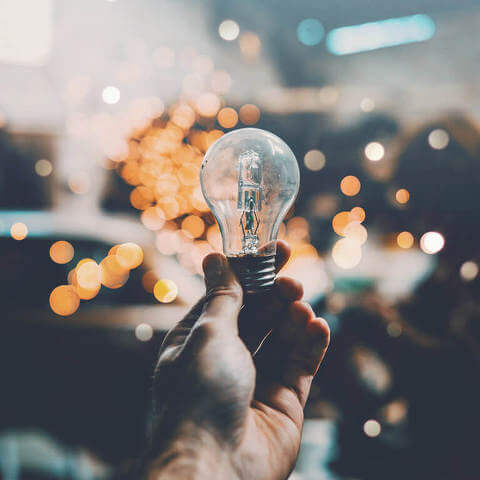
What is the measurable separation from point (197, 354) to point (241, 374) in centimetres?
7

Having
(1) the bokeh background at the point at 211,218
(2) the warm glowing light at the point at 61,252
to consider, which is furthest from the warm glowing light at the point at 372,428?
(2) the warm glowing light at the point at 61,252

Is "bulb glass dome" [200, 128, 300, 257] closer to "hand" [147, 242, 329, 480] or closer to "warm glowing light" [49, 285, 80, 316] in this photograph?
"hand" [147, 242, 329, 480]

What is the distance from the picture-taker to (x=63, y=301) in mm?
1642

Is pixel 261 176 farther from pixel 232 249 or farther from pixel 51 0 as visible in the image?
pixel 51 0

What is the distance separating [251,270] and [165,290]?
112 cm

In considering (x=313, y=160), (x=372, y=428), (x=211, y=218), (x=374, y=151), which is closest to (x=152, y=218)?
(x=211, y=218)

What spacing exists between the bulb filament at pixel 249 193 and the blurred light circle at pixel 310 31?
50.9 inches

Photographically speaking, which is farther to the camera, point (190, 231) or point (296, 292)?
point (190, 231)

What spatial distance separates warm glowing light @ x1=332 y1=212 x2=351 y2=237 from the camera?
1764 mm

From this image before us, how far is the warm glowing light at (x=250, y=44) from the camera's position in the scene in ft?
5.52

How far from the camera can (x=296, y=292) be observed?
28.5 inches

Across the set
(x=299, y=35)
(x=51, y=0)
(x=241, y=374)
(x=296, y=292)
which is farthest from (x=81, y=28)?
(x=241, y=374)

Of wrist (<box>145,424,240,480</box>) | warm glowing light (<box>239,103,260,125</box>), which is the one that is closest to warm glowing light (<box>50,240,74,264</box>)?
warm glowing light (<box>239,103,260,125</box>)

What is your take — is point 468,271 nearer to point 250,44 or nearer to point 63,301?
point 250,44
